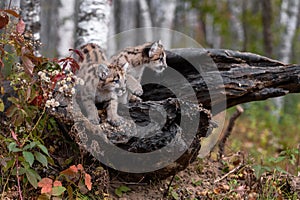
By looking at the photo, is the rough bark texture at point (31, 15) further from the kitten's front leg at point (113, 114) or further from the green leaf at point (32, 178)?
the green leaf at point (32, 178)

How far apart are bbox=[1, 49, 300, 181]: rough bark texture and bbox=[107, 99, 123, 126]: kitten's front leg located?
0.10 meters

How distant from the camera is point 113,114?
489 centimetres

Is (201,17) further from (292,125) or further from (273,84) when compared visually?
(273,84)

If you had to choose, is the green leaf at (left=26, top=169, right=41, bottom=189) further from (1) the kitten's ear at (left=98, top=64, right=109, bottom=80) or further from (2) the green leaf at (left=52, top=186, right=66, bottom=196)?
(1) the kitten's ear at (left=98, top=64, right=109, bottom=80)

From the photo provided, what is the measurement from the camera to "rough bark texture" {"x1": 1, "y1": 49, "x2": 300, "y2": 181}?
14.8ft

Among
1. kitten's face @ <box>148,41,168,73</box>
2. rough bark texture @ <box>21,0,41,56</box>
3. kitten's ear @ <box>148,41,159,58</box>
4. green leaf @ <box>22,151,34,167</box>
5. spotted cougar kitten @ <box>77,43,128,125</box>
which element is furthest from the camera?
rough bark texture @ <box>21,0,41,56</box>

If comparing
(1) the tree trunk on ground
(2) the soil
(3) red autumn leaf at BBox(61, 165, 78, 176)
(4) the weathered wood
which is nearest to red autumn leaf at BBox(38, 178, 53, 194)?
(3) red autumn leaf at BBox(61, 165, 78, 176)

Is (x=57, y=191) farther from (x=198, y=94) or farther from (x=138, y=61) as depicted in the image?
(x=138, y=61)

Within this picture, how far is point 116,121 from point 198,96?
3.38 feet

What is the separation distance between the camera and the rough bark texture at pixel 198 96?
14.8 ft

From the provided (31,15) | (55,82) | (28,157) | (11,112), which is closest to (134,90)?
(55,82)

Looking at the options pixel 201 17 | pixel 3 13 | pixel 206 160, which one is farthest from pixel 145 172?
pixel 201 17

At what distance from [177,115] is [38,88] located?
1349mm

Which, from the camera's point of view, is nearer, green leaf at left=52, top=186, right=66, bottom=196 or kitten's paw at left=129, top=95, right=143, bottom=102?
green leaf at left=52, top=186, right=66, bottom=196
